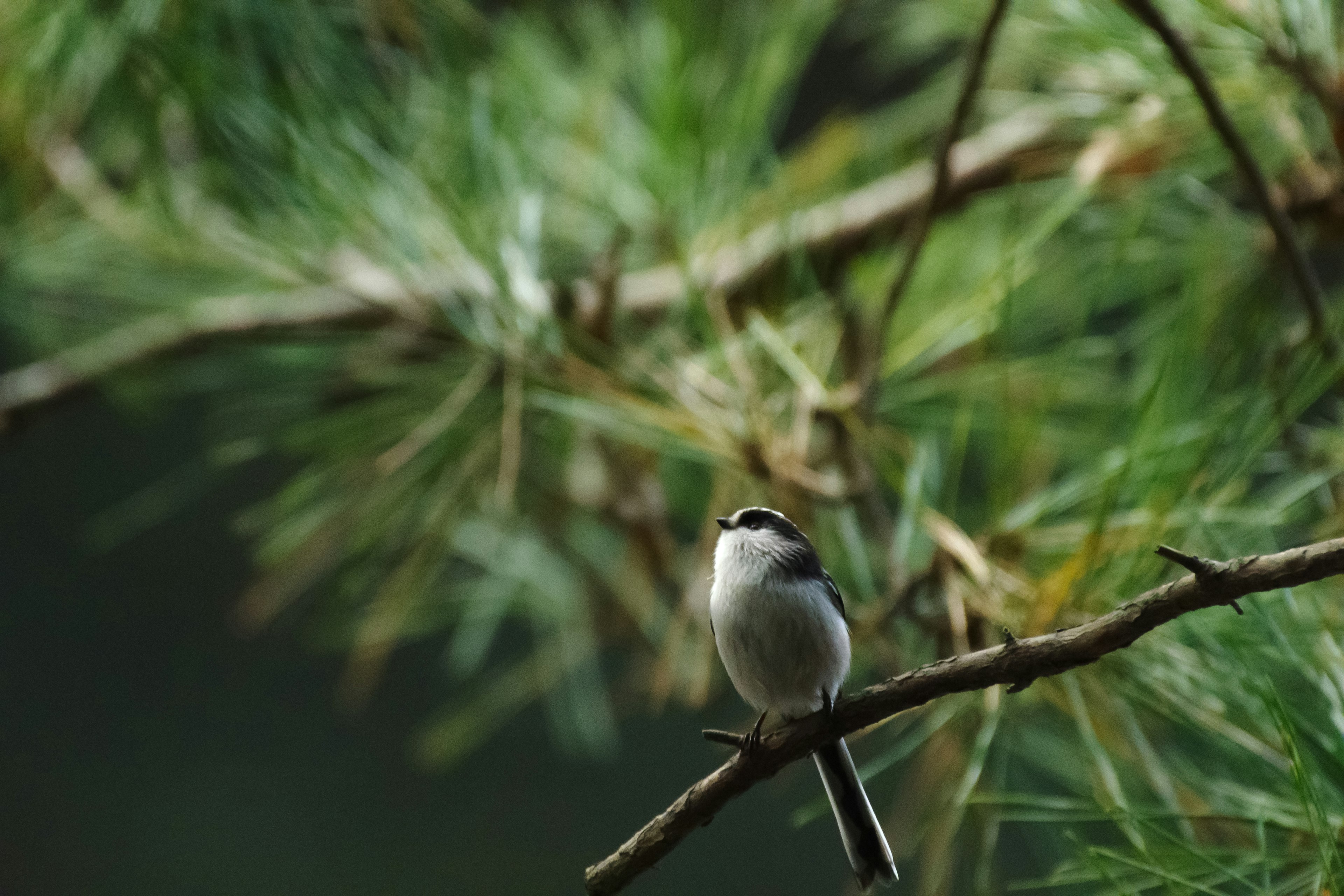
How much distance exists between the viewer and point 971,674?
307 millimetres

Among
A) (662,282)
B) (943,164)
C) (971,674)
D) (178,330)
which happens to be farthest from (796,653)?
(178,330)

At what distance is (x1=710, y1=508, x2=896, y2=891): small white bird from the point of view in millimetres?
419

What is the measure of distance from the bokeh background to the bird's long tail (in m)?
0.05

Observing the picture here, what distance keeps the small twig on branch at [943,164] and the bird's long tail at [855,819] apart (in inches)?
Result: 9.2

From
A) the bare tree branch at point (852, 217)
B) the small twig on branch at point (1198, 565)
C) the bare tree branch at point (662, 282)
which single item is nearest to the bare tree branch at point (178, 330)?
the bare tree branch at point (662, 282)

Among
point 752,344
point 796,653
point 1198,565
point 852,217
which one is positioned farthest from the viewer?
point 852,217

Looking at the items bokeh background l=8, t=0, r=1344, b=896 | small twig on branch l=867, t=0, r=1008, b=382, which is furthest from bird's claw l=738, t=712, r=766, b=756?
small twig on branch l=867, t=0, r=1008, b=382

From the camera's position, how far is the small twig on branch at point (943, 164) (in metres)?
0.50

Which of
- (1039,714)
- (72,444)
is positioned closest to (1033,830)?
(1039,714)

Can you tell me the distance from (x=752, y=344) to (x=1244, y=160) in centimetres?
30

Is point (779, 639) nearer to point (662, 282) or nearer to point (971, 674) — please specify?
point (971, 674)

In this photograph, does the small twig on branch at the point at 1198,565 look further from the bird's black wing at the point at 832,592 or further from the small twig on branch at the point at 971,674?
the bird's black wing at the point at 832,592

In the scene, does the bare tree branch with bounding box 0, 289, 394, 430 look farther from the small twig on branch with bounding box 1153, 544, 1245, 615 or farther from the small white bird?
the small twig on branch with bounding box 1153, 544, 1245, 615

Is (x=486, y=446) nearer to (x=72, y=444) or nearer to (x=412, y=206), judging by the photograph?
(x=412, y=206)
